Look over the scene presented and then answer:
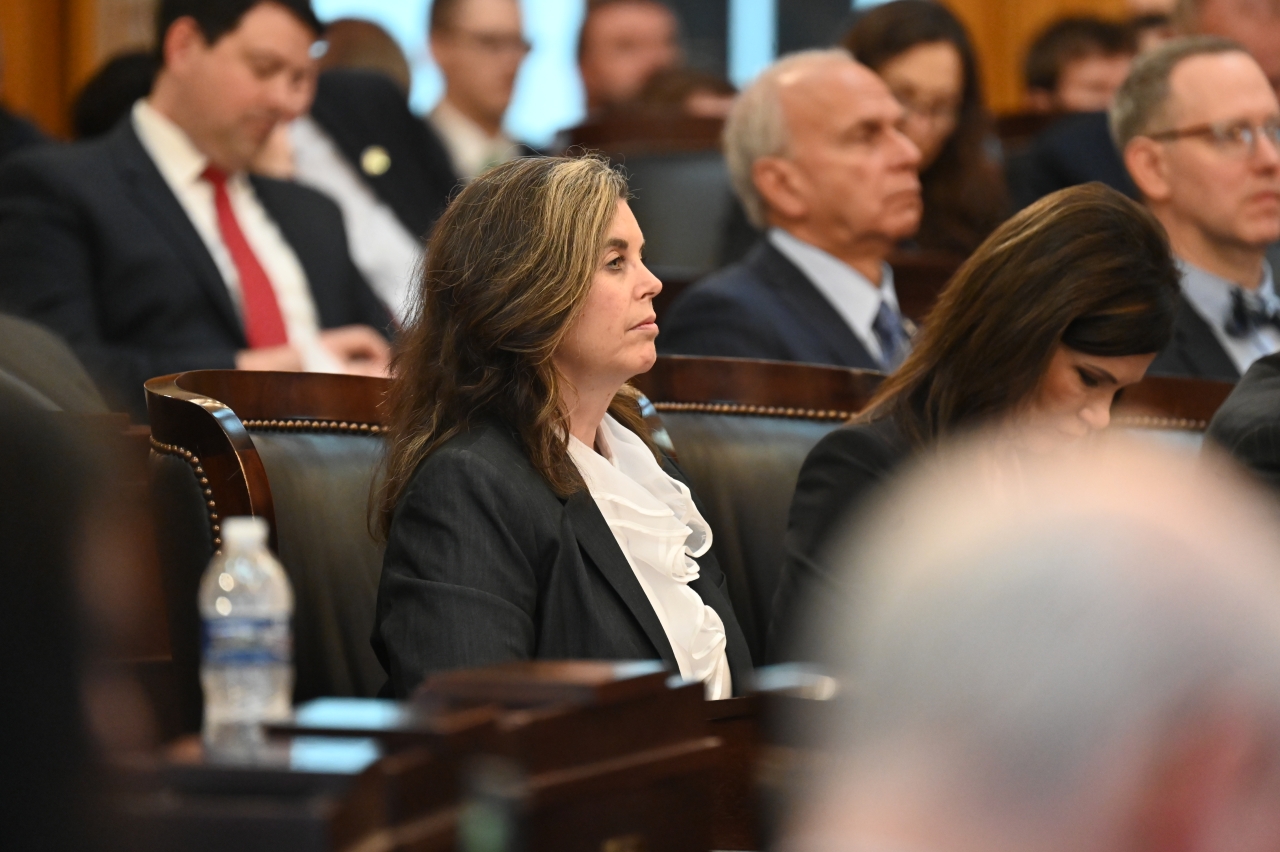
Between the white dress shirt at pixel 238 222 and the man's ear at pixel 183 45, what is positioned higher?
the man's ear at pixel 183 45

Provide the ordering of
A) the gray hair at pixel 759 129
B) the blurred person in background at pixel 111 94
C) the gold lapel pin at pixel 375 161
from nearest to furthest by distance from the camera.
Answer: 1. the gray hair at pixel 759 129
2. the blurred person in background at pixel 111 94
3. the gold lapel pin at pixel 375 161

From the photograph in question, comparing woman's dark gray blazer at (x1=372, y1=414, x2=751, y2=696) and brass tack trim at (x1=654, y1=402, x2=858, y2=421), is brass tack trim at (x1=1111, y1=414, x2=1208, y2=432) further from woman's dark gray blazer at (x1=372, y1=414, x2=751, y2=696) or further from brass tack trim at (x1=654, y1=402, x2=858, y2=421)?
woman's dark gray blazer at (x1=372, y1=414, x2=751, y2=696)

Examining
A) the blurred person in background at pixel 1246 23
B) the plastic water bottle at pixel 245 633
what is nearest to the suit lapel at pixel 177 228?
the plastic water bottle at pixel 245 633

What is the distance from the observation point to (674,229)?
4.17 metres

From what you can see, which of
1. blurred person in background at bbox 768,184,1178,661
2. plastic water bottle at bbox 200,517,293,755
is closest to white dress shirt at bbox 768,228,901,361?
blurred person in background at bbox 768,184,1178,661

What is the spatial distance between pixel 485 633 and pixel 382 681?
1.00ft

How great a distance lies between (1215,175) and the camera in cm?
304

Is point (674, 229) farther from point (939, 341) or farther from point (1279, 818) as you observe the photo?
point (1279, 818)

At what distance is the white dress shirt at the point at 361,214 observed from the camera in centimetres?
387

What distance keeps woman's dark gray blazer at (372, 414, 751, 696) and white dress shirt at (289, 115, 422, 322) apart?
2101mm

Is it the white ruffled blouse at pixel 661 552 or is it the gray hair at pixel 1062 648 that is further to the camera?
the white ruffled blouse at pixel 661 552

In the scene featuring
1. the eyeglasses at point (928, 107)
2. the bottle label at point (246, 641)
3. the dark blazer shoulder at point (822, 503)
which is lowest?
the dark blazer shoulder at point (822, 503)

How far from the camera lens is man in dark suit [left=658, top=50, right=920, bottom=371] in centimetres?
286

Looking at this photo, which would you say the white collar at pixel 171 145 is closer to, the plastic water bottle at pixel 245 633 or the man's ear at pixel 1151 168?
the man's ear at pixel 1151 168
